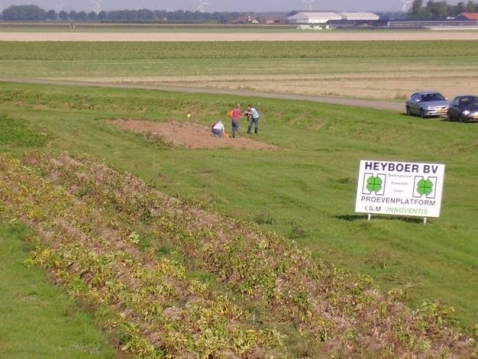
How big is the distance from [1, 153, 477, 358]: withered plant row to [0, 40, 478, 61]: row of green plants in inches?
3190

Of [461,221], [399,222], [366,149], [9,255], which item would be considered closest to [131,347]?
[9,255]

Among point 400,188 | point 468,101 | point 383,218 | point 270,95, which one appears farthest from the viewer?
point 270,95

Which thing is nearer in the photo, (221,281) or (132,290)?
(132,290)

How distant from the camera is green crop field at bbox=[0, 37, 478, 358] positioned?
46.4ft

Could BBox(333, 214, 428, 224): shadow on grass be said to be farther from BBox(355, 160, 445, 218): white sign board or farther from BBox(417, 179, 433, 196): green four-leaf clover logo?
BBox(417, 179, 433, 196): green four-leaf clover logo

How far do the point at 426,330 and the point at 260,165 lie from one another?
19.2 metres

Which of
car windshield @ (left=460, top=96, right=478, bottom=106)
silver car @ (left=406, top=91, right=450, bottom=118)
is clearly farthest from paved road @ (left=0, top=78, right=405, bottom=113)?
car windshield @ (left=460, top=96, right=478, bottom=106)

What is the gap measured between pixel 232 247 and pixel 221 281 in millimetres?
1917

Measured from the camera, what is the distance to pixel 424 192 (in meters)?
22.8

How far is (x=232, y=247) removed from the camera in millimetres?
19234

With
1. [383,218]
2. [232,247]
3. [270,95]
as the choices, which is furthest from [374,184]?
[270,95]

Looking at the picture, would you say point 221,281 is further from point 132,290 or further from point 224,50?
point 224,50

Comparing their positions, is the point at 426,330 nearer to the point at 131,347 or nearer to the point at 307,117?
the point at 131,347

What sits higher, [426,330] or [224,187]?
[426,330]
